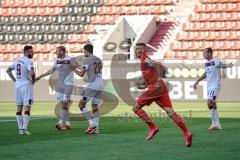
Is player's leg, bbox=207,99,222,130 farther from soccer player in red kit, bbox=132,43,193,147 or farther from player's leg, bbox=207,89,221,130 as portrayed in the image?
soccer player in red kit, bbox=132,43,193,147

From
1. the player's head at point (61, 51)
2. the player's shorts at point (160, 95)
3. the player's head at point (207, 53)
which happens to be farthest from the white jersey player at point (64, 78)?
the player's shorts at point (160, 95)

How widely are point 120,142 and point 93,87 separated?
353cm

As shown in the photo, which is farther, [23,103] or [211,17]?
[211,17]

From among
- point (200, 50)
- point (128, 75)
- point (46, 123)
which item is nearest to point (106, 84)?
point (128, 75)

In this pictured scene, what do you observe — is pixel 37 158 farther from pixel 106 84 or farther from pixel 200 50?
pixel 200 50

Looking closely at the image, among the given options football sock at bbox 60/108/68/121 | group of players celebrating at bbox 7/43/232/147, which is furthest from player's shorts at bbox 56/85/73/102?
football sock at bbox 60/108/68/121

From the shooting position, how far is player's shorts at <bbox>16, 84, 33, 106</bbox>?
18641 millimetres

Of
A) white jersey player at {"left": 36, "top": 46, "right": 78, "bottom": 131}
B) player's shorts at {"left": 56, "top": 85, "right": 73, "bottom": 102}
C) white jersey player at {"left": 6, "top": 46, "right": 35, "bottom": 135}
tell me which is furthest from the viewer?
player's shorts at {"left": 56, "top": 85, "right": 73, "bottom": 102}

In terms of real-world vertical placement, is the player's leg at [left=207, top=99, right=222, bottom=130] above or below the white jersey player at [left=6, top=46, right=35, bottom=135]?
below

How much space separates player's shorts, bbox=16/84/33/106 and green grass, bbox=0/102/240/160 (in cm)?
77

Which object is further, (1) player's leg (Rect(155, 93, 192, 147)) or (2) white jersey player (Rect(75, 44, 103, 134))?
(2) white jersey player (Rect(75, 44, 103, 134))

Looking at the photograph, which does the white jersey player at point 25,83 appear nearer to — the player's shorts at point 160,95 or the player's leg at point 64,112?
the player's leg at point 64,112

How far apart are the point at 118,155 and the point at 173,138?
3554mm

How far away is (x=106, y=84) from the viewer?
3575 cm
